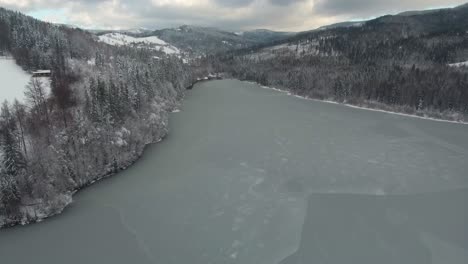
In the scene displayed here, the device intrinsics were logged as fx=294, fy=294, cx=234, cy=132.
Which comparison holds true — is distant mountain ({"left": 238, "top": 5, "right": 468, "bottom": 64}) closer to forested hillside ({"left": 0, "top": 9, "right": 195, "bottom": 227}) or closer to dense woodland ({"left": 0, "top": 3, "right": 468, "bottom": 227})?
dense woodland ({"left": 0, "top": 3, "right": 468, "bottom": 227})

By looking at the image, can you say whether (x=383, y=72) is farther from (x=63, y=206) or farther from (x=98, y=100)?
(x=63, y=206)

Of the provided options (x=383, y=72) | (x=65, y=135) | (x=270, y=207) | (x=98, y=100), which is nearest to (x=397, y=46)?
(x=383, y=72)

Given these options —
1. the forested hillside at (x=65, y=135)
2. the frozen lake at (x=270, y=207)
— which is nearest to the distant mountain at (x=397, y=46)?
the frozen lake at (x=270, y=207)

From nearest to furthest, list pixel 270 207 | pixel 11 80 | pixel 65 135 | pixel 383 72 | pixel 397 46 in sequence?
pixel 270 207
pixel 65 135
pixel 11 80
pixel 383 72
pixel 397 46

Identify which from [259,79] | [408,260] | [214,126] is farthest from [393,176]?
[259,79]

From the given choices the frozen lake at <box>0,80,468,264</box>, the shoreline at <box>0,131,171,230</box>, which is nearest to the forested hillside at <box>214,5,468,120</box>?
the frozen lake at <box>0,80,468,264</box>
